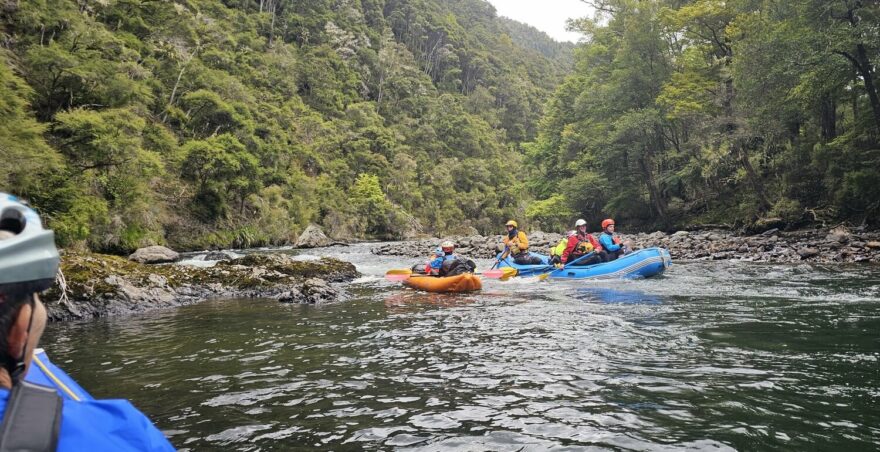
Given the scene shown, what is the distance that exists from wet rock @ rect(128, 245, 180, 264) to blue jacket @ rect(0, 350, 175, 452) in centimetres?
1757

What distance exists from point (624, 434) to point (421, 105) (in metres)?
66.7

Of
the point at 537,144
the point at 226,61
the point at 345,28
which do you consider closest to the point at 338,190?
the point at 226,61

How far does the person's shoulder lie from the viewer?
114 cm

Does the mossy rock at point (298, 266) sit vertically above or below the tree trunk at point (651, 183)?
below

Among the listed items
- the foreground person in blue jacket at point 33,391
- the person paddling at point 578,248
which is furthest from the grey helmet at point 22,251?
the person paddling at point 578,248

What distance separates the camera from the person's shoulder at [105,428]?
1138mm

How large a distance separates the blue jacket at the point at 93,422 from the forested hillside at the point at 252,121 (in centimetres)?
Result: 1667

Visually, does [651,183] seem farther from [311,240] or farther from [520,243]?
[311,240]

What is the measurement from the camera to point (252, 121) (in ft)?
110

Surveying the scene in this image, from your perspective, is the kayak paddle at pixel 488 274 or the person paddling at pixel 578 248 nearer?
the kayak paddle at pixel 488 274

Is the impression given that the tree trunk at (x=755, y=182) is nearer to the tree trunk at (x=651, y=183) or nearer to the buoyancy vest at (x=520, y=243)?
the tree trunk at (x=651, y=183)

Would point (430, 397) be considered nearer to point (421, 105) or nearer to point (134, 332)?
point (134, 332)

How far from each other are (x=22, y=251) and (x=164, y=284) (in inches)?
443

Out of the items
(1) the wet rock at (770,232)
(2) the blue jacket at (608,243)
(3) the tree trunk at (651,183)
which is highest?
(3) the tree trunk at (651,183)
